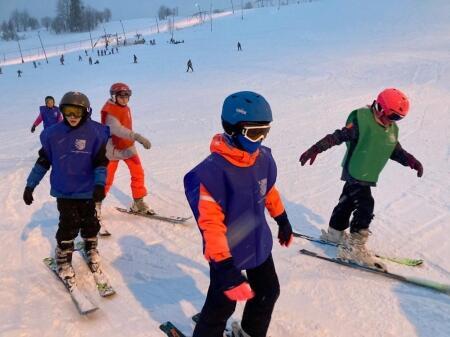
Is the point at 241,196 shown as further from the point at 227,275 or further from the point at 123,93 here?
the point at 123,93

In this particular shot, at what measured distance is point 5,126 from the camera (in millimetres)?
16203

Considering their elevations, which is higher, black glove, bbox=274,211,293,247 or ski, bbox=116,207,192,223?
black glove, bbox=274,211,293,247

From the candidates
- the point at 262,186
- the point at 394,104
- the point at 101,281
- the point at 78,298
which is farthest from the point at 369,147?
the point at 78,298

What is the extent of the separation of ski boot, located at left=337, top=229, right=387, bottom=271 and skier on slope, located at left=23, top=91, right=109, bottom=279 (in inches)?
106

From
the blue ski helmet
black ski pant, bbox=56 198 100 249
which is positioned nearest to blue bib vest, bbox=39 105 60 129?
black ski pant, bbox=56 198 100 249

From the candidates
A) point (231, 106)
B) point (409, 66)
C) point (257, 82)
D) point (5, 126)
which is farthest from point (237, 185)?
point (409, 66)

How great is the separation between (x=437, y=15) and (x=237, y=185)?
45.2 meters

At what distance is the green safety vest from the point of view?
4.36 meters

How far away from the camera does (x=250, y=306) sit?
118 inches

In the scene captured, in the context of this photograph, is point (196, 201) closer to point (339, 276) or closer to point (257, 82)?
point (339, 276)

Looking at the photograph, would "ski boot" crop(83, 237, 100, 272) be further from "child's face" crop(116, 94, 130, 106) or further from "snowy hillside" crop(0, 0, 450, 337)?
"child's face" crop(116, 94, 130, 106)

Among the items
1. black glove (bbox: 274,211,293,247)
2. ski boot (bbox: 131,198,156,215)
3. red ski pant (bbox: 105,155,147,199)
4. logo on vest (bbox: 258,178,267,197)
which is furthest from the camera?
ski boot (bbox: 131,198,156,215)

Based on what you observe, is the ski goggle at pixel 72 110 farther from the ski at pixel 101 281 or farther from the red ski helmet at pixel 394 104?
the red ski helmet at pixel 394 104

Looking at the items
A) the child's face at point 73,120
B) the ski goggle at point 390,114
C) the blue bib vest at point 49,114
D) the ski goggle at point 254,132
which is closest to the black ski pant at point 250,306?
the ski goggle at point 254,132
